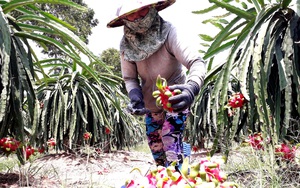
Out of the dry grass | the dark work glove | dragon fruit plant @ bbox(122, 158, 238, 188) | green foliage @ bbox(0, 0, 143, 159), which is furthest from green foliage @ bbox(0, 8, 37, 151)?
dragon fruit plant @ bbox(122, 158, 238, 188)

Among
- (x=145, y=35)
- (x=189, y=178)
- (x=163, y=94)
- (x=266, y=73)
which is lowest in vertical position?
(x=189, y=178)

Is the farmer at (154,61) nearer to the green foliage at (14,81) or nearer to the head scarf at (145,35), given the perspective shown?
the head scarf at (145,35)

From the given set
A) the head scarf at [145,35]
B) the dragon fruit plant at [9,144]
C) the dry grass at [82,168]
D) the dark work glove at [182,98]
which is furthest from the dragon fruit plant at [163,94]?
the dragon fruit plant at [9,144]

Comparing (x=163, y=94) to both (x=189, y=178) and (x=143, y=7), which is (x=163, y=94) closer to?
(x=189, y=178)

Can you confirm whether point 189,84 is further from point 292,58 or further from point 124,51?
point 292,58

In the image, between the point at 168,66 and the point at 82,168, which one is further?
the point at 82,168

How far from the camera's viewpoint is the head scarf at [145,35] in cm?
165

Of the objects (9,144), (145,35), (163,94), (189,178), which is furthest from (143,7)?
(9,144)

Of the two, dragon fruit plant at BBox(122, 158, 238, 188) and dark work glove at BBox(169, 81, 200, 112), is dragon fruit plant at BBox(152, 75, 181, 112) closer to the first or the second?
dark work glove at BBox(169, 81, 200, 112)

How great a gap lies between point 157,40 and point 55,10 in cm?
1190

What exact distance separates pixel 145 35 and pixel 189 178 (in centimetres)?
112

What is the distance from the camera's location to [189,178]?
68 centimetres

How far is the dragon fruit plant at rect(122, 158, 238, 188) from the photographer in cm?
66

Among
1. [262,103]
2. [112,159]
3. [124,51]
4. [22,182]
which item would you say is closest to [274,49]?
[262,103]
